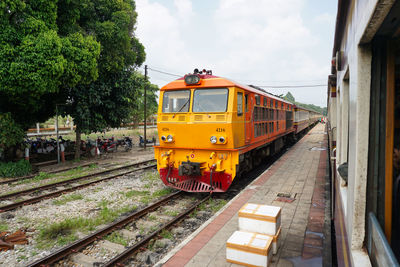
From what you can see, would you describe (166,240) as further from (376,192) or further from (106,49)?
(106,49)

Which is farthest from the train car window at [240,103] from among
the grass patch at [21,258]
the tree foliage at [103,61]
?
the tree foliage at [103,61]

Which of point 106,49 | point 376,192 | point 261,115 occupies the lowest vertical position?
point 376,192

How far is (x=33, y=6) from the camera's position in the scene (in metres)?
9.45

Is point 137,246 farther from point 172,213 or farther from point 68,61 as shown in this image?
point 68,61

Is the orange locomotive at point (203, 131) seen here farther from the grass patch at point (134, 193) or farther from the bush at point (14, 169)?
the bush at point (14, 169)

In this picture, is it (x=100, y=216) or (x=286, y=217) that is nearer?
(x=286, y=217)

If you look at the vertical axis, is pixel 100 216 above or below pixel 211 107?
below

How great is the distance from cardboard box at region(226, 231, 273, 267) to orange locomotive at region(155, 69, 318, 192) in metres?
3.51

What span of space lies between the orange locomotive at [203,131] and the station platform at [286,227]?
108 cm

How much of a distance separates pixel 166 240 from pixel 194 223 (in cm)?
95

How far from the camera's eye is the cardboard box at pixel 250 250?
3.29 metres

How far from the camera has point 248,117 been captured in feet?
26.3

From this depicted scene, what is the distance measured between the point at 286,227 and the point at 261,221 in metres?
1.39

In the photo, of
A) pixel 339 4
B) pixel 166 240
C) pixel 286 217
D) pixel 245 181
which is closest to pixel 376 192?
pixel 339 4
